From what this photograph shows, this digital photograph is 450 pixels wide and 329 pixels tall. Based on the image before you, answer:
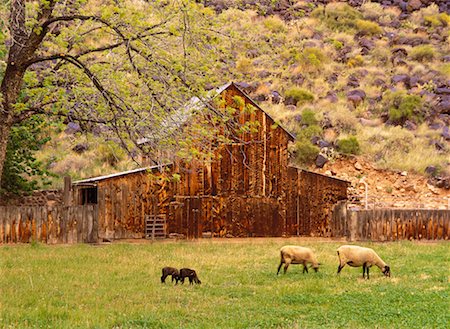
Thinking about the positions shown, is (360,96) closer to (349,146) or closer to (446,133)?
(446,133)

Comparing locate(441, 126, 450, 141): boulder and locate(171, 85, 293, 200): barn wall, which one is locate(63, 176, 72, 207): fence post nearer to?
locate(171, 85, 293, 200): barn wall

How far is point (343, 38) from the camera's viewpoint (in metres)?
76.2

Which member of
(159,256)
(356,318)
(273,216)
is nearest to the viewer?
(356,318)

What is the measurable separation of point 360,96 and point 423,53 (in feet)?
46.7

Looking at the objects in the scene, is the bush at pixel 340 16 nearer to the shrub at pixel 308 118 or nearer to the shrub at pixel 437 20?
the shrub at pixel 437 20

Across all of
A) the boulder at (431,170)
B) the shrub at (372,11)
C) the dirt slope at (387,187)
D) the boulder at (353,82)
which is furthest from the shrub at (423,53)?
the boulder at (431,170)

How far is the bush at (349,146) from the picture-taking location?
47906 mm

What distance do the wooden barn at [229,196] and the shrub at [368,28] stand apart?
49.8 metres

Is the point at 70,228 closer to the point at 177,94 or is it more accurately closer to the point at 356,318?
the point at 177,94

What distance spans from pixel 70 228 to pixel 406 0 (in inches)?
2854

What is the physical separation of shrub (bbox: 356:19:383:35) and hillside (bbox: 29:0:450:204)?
0.12 metres

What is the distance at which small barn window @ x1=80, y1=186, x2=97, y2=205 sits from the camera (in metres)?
34.5

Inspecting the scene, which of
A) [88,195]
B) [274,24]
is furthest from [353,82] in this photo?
[88,195]

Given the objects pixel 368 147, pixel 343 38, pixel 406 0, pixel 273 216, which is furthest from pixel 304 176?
pixel 406 0
